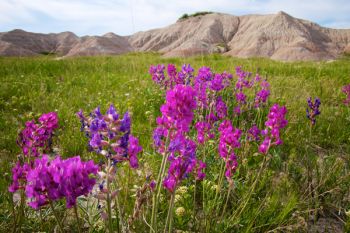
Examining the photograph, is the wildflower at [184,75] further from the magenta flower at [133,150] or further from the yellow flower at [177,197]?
the magenta flower at [133,150]

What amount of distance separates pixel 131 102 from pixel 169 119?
3.69 m

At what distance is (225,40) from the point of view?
54406 mm

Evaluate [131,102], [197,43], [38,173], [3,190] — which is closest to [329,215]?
[38,173]

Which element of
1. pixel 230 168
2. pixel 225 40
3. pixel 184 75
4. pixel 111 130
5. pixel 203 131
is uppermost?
pixel 225 40

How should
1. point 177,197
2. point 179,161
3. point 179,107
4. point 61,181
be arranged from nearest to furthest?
1. point 61,181
2. point 179,107
3. point 179,161
4. point 177,197

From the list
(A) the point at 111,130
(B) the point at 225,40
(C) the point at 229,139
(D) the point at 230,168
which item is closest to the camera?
(A) the point at 111,130

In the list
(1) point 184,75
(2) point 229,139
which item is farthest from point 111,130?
(1) point 184,75

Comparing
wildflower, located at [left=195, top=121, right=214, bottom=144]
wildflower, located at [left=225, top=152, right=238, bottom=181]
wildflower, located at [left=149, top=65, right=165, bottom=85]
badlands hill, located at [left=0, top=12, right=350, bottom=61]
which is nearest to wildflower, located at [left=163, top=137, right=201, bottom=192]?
wildflower, located at [left=225, top=152, right=238, bottom=181]

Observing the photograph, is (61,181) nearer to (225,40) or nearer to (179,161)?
(179,161)

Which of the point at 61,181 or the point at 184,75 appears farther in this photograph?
the point at 184,75

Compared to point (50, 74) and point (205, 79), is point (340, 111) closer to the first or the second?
point (205, 79)

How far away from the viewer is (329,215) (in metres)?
2.45

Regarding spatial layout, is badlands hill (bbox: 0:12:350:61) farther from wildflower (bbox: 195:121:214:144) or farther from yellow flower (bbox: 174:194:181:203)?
yellow flower (bbox: 174:194:181:203)

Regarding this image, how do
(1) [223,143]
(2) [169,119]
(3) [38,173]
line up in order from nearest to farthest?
(3) [38,173], (2) [169,119], (1) [223,143]
